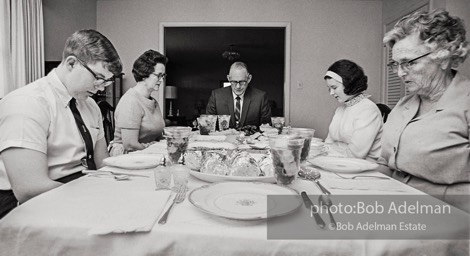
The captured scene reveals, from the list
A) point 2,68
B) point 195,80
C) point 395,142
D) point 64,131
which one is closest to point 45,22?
point 2,68

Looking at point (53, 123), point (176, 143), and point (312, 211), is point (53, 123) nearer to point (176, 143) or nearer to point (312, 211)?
point (176, 143)

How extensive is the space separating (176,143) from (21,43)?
3037 mm

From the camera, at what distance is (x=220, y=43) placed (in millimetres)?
8328

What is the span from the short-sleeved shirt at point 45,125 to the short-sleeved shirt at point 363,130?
156 cm

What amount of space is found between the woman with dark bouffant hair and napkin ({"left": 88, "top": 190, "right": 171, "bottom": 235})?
126 cm

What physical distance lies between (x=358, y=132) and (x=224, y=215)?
5.18 feet

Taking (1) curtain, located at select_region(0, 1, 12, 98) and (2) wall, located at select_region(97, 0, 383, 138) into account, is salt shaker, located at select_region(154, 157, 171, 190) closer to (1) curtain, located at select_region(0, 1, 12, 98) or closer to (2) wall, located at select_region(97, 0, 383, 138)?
(1) curtain, located at select_region(0, 1, 12, 98)

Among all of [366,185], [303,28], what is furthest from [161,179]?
[303,28]

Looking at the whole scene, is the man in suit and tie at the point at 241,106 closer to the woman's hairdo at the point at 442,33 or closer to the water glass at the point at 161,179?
the woman's hairdo at the point at 442,33

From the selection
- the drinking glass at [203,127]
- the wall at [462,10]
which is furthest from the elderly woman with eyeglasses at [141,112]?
the wall at [462,10]

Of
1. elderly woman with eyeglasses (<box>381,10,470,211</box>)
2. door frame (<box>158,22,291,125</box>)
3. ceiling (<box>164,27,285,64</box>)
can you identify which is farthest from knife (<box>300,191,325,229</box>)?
ceiling (<box>164,27,285,64</box>)

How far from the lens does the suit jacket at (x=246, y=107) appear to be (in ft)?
12.0

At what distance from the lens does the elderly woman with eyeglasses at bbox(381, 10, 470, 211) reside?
1.17 m

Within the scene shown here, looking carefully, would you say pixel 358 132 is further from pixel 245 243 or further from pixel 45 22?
pixel 45 22
